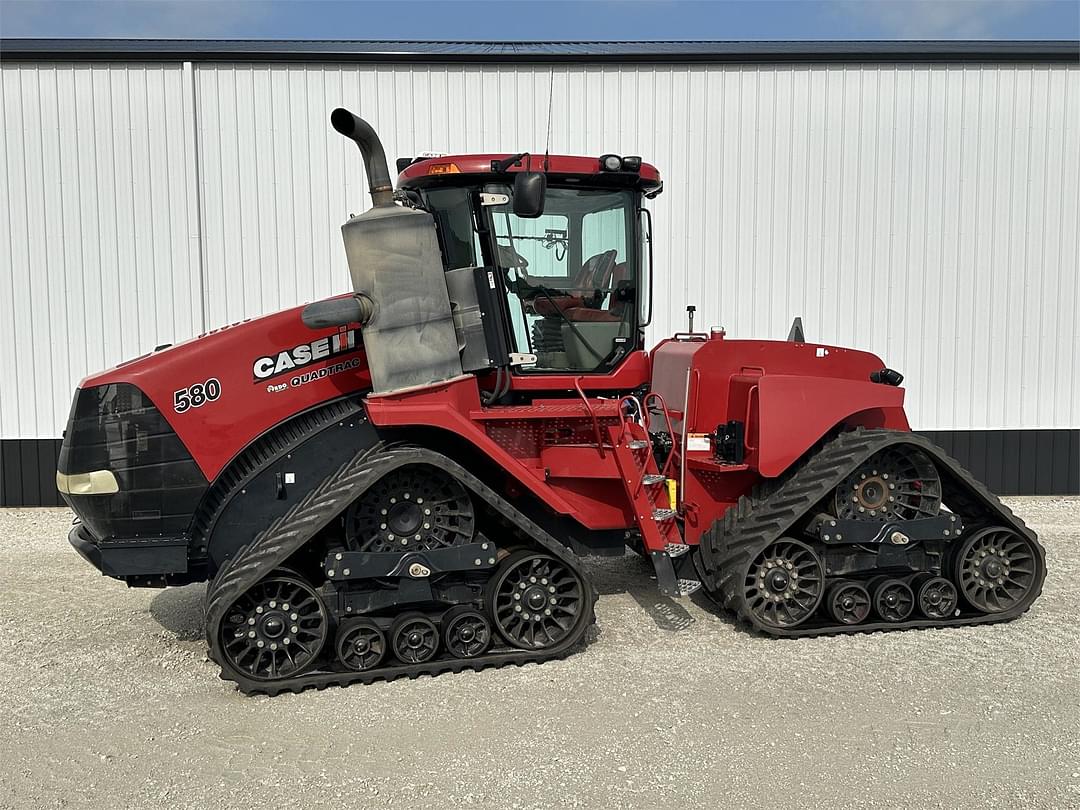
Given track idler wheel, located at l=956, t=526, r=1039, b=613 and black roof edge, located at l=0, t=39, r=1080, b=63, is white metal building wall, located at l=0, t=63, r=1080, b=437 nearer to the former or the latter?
black roof edge, located at l=0, t=39, r=1080, b=63

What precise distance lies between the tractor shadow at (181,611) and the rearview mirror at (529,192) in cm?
A: 304

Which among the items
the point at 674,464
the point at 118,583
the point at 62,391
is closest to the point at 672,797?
the point at 674,464

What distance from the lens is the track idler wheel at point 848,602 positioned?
5109 millimetres

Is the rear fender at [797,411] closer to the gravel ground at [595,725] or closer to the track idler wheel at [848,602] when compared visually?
the track idler wheel at [848,602]

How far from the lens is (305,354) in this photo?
481 centimetres

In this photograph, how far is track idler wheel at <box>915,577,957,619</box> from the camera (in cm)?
521

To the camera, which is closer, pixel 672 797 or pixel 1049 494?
pixel 672 797

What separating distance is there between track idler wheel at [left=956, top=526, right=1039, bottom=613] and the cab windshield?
2.39 metres

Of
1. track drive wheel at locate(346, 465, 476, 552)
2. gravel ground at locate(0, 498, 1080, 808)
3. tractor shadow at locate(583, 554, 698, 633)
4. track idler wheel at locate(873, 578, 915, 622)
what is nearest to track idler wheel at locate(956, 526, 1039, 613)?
gravel ground at locate(0, 498, 1080, 808)

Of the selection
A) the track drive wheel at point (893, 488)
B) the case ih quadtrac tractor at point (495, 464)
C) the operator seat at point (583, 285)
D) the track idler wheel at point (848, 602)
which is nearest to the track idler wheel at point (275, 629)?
the case ih quadtrac tractor at point (495, 464)

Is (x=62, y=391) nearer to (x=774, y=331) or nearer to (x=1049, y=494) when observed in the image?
(x=774, y=331)

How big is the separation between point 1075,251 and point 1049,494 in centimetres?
265

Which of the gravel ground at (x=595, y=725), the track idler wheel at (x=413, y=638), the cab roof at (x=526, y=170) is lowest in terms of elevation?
the gravel ground at (x=595, y=725)

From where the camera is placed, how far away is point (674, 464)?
547 centimetres
